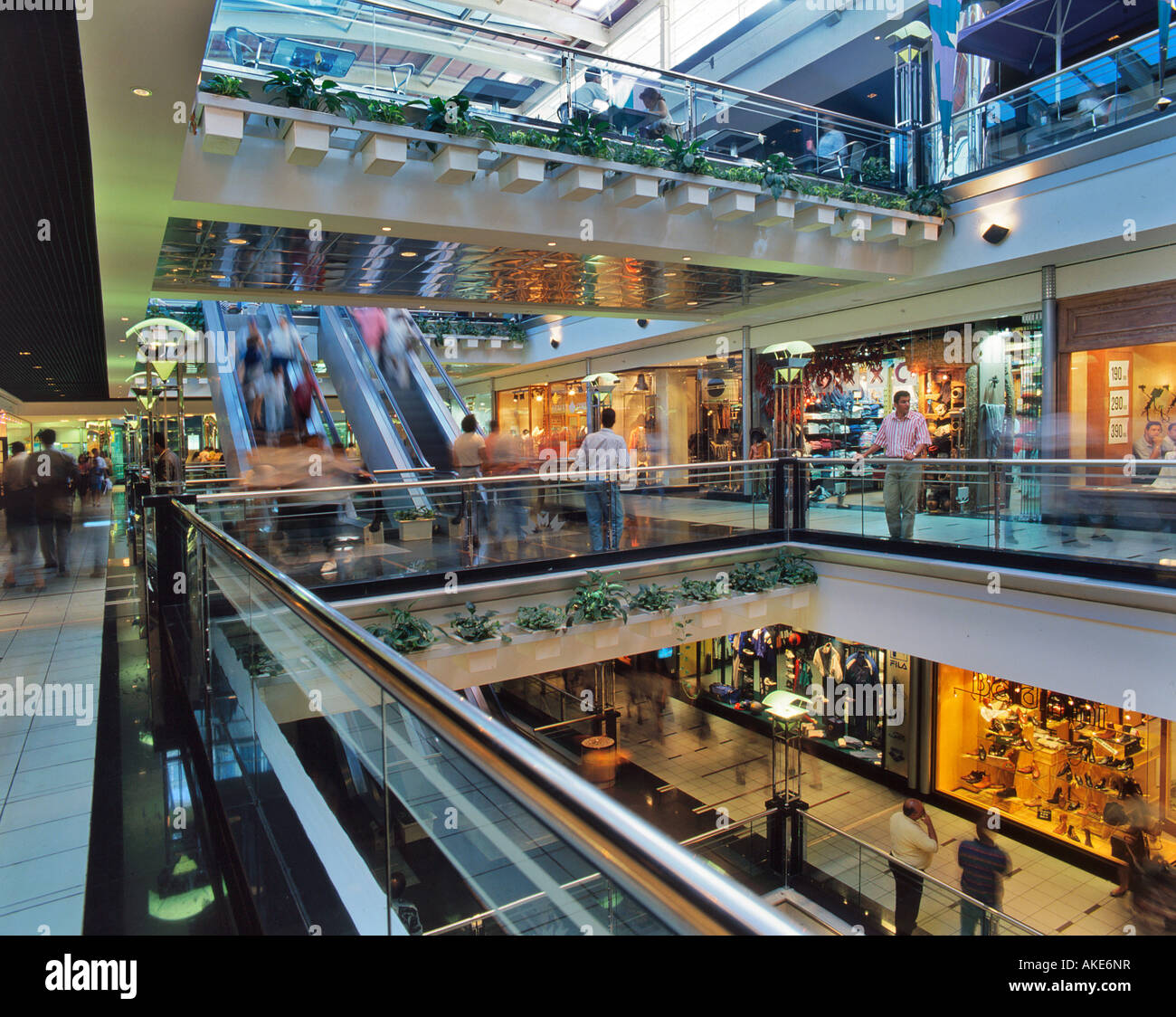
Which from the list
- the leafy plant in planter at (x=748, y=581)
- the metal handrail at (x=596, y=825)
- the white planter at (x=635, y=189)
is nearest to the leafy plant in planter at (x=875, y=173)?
the white planter at (x=635, y=189)

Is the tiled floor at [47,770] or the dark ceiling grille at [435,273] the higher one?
the dark ceiling grille at [435,273]

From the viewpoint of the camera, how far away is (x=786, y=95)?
16250 millimetres

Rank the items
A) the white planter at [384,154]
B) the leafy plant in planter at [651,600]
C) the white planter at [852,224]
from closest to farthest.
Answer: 1. the white planter at [384,154]
2. the leafy plant in planter at [651,600]
3. the white planter at [852,224]

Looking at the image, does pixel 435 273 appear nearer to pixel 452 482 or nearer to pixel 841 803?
Answer: pixel 452 482

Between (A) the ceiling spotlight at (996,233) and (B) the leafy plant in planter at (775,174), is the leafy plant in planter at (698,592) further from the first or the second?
(A) the ceiling spotlight at (996,233)

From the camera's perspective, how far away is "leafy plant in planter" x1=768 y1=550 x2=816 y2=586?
32.5ft

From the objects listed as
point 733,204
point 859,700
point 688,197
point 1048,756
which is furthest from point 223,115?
point 859,700

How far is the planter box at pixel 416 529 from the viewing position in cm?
832

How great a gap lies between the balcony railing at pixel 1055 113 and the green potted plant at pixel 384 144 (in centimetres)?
777

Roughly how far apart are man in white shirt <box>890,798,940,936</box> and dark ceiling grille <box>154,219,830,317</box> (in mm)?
7261

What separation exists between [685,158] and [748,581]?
4.97m
